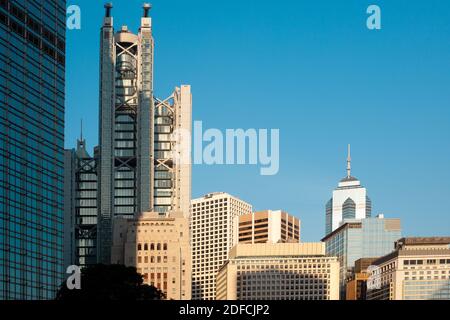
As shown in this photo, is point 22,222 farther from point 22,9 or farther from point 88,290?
point 88,290

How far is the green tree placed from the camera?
5182 inches

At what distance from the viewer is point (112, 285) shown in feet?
453

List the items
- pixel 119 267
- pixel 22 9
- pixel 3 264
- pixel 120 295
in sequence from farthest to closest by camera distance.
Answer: pixel 22 9 → pixel 3 264 → pixel 119 267 → pixel 120 295

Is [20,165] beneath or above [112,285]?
above

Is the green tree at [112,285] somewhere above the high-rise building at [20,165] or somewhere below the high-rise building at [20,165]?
below

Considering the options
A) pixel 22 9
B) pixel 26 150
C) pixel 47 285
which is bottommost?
pixel 47 285

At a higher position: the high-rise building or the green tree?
the high-rise building

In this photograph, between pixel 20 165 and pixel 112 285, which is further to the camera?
pixel 20 165

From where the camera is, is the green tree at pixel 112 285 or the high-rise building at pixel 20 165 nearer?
the green tree at pixel 112 285

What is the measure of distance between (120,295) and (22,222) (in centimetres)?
6225

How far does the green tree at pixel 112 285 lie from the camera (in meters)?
132

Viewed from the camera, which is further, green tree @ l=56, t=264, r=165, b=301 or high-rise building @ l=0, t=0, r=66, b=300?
high-rise building @ l=0, t=0, r=66, b=300

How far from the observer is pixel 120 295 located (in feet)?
430
